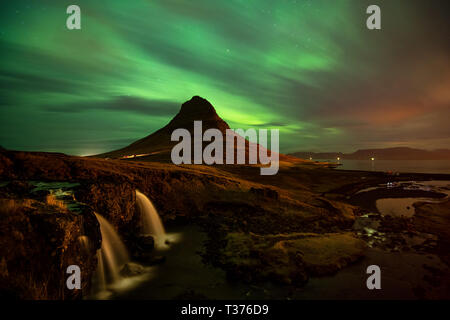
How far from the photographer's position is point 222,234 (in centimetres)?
2517

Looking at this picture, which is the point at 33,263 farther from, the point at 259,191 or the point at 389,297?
the point at 259,191

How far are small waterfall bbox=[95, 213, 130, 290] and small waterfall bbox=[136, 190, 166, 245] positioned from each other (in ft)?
17.7

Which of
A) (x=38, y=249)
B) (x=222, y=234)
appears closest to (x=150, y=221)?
(x=222, y=234)

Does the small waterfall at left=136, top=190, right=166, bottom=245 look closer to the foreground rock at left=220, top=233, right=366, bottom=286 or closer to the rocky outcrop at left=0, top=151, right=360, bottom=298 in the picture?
the rocky outcrop at left=0, top=151, right=360, bottom=298

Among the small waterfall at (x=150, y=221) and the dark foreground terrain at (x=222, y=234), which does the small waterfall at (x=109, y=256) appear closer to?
the dark foreground terrain at (x=222, y=234)

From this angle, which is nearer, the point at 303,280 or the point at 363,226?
the point at 303,280

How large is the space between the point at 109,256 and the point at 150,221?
32.6ft

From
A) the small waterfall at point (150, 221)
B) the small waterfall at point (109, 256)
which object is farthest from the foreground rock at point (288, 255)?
the small waterfall at point (109, 256)

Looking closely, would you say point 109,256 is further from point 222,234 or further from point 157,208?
point 157,208
